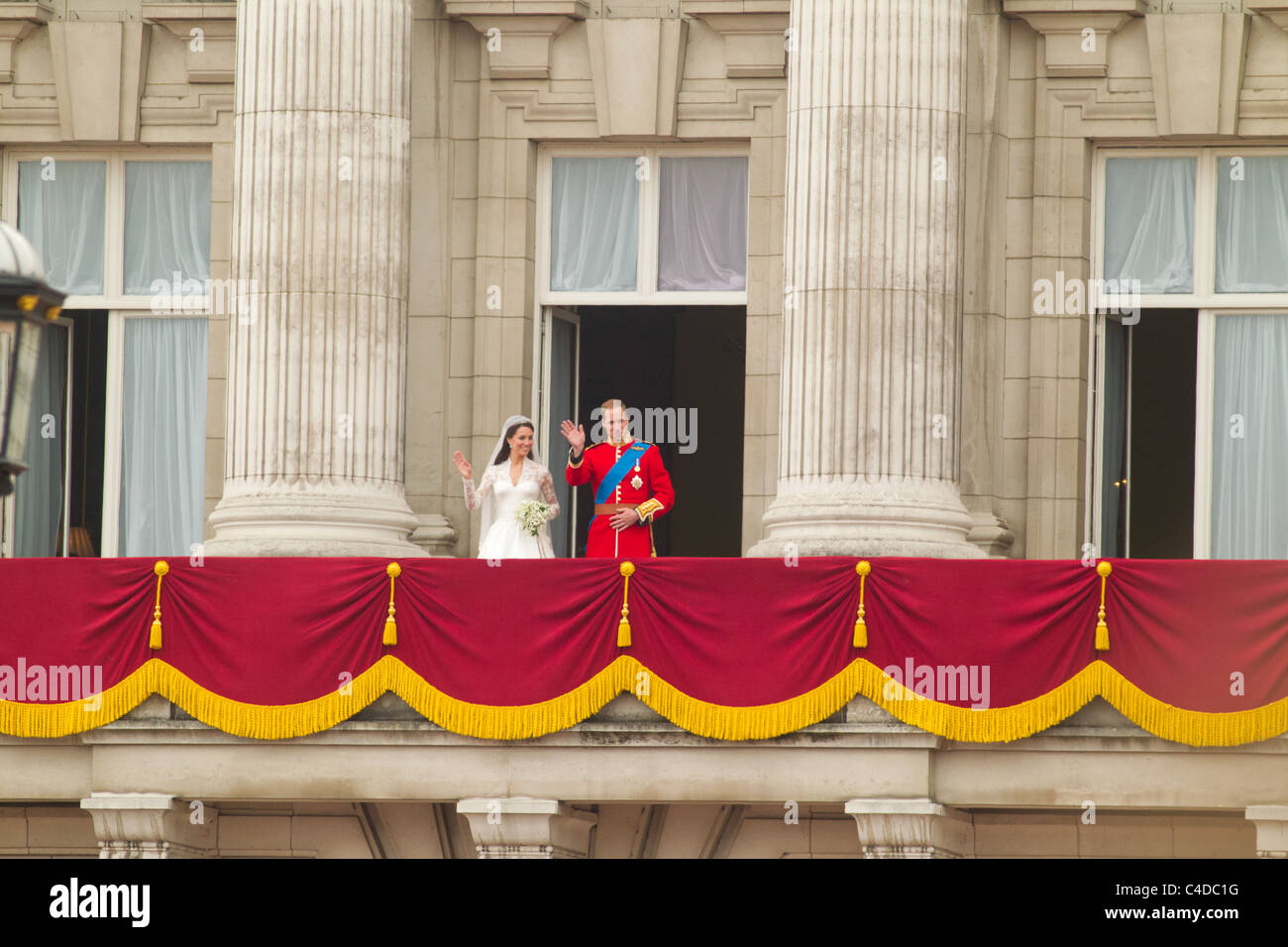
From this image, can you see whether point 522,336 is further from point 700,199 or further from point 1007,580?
point 1007,580

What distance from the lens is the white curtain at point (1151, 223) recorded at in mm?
26938

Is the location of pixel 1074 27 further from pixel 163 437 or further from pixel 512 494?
pixel 163 437

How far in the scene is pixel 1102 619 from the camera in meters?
21.4

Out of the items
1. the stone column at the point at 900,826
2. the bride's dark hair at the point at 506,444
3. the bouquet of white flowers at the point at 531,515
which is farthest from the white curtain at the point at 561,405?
the stone column at the point at 900,826

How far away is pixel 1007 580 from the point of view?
70.8 feet

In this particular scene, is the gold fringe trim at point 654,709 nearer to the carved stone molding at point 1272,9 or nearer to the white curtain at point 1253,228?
the white curtain at point 1253,228

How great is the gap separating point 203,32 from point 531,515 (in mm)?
8163

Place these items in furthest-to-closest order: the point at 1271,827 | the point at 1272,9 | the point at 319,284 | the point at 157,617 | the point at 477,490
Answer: the point at 1272,9 → the point at 319,284 → the point at 477,490 → the point at 157,617 → the point at 1271,827

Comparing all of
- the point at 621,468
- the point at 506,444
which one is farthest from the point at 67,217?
the point at 621,468

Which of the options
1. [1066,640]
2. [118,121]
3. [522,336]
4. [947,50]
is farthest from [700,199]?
[1066,640]

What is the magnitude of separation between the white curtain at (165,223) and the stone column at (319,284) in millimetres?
3737

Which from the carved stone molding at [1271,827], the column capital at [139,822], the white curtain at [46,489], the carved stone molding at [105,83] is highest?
the carved stone molding at [105,83]

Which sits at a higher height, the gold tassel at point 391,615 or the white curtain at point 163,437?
the white curtain at point 163,437

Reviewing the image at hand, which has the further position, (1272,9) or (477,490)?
(1272,9)
